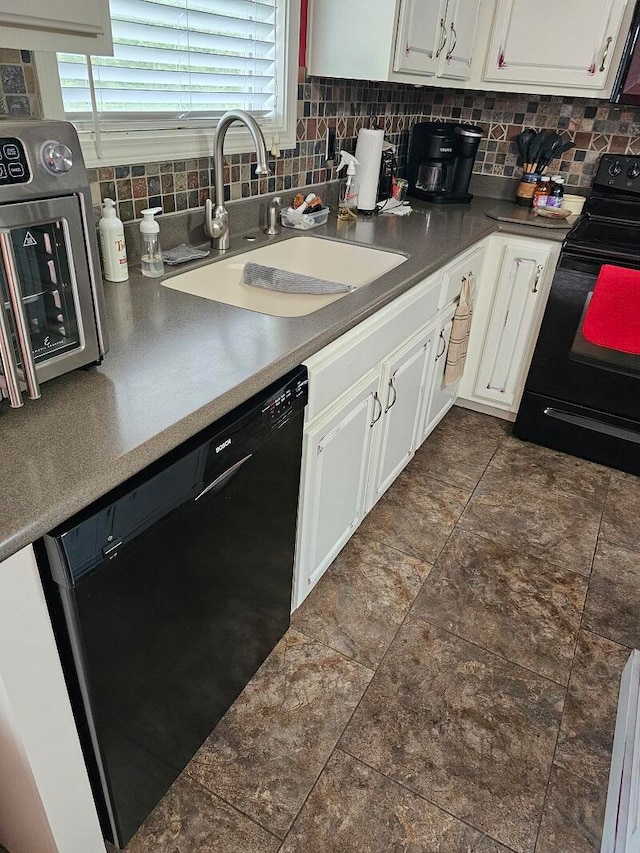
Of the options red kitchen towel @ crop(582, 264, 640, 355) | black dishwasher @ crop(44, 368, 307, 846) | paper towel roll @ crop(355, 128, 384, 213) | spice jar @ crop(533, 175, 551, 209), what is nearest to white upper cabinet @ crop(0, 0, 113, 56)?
black dishwasher @ crop(44, 368, 307, 846)

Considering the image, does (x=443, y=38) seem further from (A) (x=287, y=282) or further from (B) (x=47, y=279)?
(B) (x=47, y=279)

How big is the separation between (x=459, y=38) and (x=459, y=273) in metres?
0.96

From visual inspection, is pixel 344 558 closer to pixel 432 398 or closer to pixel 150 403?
pixel 432 398

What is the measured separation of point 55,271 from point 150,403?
0.24 m

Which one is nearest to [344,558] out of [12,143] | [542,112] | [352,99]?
[12,143]

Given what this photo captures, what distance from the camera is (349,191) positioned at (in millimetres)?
2352

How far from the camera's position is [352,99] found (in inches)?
94.1

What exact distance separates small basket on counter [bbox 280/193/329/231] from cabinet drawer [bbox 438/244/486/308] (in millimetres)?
502

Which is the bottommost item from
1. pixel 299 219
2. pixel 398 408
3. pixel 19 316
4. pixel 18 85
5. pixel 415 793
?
pixel 415 793

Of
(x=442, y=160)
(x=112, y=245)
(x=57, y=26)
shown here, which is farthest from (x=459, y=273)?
(x=57, y=26)

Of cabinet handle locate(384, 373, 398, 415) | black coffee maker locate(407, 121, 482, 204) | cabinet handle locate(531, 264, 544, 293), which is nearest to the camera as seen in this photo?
cabinet handle locate(384, 373, 398, 415)

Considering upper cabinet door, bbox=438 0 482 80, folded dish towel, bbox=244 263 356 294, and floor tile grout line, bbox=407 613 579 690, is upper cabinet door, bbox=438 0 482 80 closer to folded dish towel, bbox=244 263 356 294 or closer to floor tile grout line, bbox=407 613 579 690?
folded dish towel, bbox=244 263 356 294

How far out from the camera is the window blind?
58.1 inches

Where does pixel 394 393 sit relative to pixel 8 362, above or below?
below
